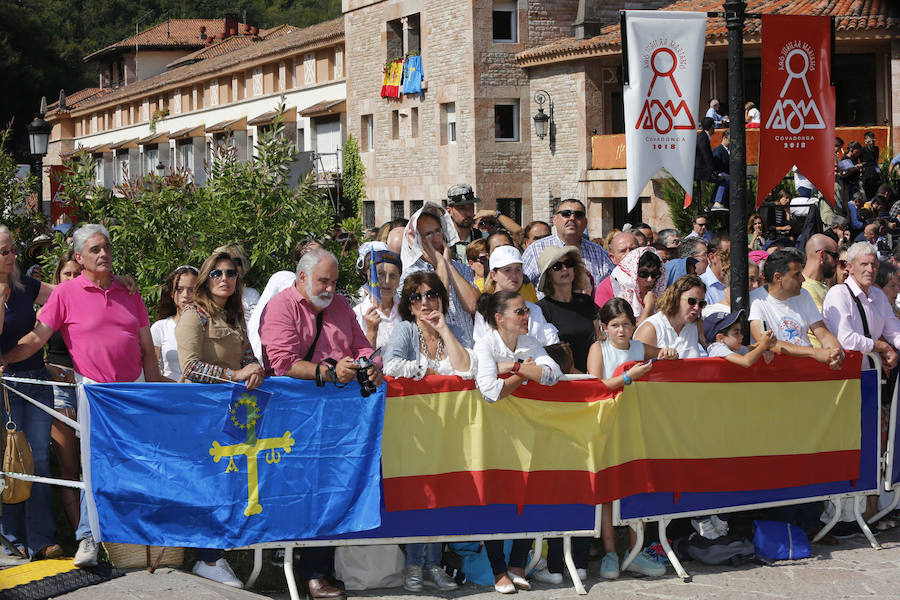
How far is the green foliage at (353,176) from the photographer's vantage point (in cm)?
4256

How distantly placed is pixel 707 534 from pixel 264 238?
4343mm

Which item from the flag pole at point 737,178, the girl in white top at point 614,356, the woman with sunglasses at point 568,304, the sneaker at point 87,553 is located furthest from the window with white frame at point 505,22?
the sneaker at point 87,553

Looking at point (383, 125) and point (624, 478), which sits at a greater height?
point (383, 125)

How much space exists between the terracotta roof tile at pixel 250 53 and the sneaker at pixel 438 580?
37.9 meters

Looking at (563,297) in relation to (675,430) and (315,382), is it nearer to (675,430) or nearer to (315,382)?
(675,430)

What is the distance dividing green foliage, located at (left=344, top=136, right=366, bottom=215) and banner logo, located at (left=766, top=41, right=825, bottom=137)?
3362cm

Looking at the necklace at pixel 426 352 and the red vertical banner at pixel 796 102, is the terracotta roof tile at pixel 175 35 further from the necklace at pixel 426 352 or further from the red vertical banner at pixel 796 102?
the necklace at pixel 426 352

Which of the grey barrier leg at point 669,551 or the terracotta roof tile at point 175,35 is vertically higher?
the terracotta roof tile at point 175,35

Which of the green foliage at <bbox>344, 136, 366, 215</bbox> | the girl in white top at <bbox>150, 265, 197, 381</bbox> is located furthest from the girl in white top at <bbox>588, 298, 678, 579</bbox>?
the green foliage at <bbox>344, 136, 366, 215</bbox>

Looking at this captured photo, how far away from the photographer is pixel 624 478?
7.76 m

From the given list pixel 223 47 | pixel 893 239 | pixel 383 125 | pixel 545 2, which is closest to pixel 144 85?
pixel 223 47

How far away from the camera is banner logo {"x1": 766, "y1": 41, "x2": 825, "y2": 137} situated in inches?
360

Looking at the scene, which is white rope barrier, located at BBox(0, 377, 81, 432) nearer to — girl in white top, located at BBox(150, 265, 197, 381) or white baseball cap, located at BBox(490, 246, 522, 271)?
girl in white top, located at BBox(150, 265, 197, 381)

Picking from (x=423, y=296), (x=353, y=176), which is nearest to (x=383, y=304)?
(x=423, y=296)
